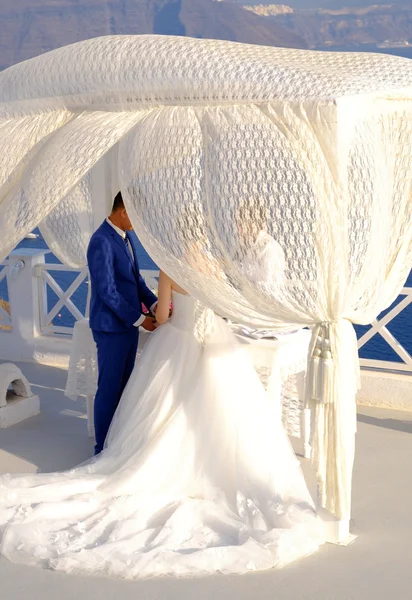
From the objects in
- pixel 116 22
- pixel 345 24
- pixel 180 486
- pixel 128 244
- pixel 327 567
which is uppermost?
pixel 345 24

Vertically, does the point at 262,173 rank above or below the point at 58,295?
above

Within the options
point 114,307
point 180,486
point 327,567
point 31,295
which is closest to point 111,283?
point 114,307

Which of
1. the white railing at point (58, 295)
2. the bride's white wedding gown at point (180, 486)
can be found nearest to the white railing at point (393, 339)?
the bride's white wedding gown at point (180, 486)

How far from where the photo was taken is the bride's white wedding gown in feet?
10.8

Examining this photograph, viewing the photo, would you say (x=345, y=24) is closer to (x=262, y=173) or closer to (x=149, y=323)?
(x=149, y=323)

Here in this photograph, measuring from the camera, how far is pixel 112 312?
4.24 metres

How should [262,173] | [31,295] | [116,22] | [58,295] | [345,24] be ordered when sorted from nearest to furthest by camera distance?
[262,173], [58,295], [31,295], [116,22], [345,24]

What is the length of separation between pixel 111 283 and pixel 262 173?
56.0 inches

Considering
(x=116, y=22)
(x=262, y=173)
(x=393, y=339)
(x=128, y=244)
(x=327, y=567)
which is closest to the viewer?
(x=262, y=173)

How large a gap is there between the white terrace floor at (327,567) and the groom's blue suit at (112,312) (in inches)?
16.2

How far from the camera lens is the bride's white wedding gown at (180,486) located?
3295 millimetres

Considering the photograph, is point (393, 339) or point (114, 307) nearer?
point (114, 307)

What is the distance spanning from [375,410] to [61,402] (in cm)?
200

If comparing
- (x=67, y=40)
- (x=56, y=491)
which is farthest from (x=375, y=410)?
(x=67, y=40)
